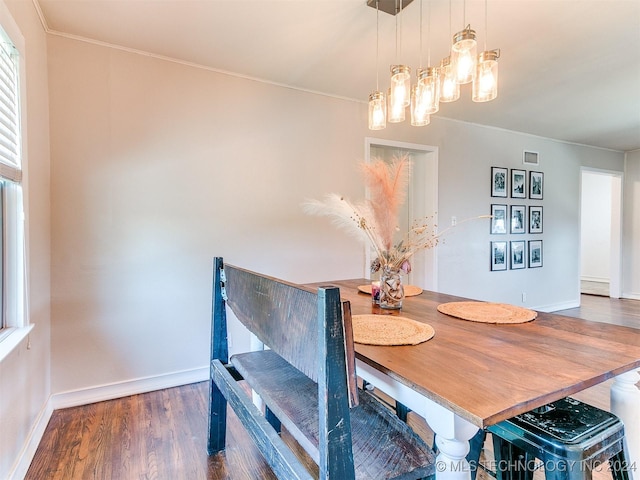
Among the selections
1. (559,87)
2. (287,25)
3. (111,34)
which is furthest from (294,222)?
(559,87)

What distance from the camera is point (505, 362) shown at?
2.98 ft

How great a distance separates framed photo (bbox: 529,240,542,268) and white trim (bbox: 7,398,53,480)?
16.6 ft

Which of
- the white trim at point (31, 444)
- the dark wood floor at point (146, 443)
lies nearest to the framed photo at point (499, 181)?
the dark wood floor at point (146, 443)

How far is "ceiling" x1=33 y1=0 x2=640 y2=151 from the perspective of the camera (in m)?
1.90

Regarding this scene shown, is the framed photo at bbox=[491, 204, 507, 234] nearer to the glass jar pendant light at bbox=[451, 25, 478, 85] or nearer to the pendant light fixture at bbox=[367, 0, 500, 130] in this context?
the pendant light fixture at bbox=[367, 0, 500, 130]

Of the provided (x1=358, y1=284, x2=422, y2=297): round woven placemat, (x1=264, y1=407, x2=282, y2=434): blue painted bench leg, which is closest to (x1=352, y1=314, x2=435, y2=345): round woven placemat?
(x1=358, y1=284, x2=422, y2=297): round woven placemat

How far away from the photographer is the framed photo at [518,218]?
14.2 ft

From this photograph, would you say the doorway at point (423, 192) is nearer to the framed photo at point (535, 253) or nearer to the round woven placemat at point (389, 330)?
the framed photo at point (535, 253)

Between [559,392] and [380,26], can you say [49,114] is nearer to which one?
[380,26]

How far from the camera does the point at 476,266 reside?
4.05 metres

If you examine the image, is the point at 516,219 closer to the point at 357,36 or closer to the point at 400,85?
the point at 357,36

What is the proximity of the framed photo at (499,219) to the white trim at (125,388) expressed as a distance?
11.7ft

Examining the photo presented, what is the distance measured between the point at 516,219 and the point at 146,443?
14.7ft

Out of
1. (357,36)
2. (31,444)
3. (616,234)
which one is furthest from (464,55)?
(616,234)
